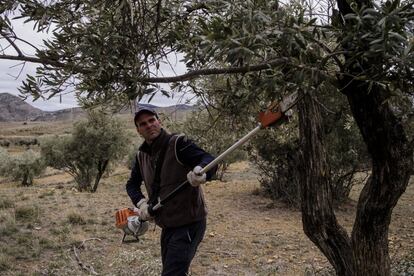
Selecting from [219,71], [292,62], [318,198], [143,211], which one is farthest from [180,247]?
[292,62]

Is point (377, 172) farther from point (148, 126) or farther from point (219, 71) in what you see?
Result: point (148, 126)

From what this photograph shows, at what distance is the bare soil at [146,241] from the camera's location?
6.70 metres

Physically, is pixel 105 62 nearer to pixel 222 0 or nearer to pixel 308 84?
pixel 222 0

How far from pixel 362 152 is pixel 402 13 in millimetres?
9302

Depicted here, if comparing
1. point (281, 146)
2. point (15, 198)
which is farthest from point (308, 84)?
point (15, 198)

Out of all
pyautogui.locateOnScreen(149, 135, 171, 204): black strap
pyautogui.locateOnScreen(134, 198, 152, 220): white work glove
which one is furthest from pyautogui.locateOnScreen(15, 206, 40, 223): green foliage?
pyautogui.locateOnScreen(149, 135, 171, 204): black strap

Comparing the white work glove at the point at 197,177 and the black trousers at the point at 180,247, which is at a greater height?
the white work glove at the point at 197,177

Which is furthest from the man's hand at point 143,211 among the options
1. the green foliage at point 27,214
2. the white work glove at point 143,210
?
the green foliage at point 27,214

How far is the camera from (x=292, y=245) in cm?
809

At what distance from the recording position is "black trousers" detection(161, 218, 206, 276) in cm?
376

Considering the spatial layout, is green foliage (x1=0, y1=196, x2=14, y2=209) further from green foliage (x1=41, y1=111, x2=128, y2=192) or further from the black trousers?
the black trousers

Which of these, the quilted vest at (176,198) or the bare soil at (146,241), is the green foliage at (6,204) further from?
the quilted vest at (176,198)

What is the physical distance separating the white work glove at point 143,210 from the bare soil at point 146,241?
161 cm

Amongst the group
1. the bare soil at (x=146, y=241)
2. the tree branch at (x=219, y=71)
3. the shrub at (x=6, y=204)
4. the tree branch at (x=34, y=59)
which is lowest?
the bare soil at (x=146, y=241)
